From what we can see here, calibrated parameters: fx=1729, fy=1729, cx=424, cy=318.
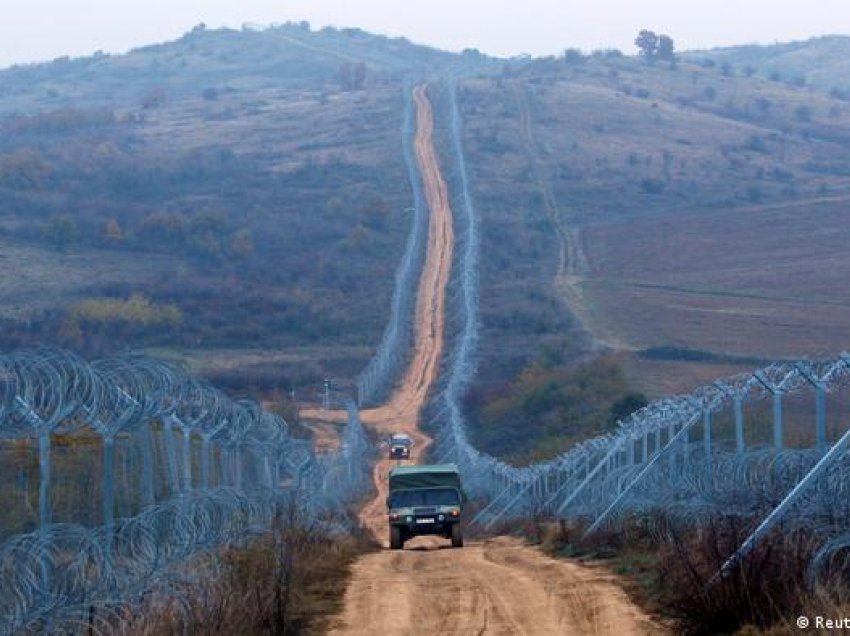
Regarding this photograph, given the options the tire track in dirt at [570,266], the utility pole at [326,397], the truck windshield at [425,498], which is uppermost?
the truck windshield at [425,498]

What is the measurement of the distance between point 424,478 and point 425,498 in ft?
3.42

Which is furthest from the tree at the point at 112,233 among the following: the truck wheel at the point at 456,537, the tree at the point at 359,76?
the tree at the point at 359,76

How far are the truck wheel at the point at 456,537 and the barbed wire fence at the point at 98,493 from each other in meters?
8.74

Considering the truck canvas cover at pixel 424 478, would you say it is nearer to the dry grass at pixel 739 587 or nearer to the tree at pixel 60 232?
the dry grass at pixel 739 587

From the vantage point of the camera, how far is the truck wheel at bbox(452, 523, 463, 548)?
1265 inches

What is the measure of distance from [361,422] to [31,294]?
17.9 metres

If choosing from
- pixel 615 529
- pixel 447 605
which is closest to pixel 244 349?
pixel 615 529

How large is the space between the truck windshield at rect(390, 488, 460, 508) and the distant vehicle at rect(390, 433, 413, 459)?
2165 centimetres

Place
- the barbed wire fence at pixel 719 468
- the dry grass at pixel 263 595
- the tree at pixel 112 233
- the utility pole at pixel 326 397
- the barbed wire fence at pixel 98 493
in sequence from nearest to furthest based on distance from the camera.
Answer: the barbed wire fence at pixel 98 493 < the dry grass at pixel 263 595 < the barbed wire fence at pixel 719 468 < the utility pole at pixel 326 397 < the tree at pixel 112 233

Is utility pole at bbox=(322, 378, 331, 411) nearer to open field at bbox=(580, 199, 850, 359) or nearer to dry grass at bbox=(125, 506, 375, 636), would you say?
open field at bbox=(580, 199, 850, 359)

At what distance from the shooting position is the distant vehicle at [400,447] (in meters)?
55.7

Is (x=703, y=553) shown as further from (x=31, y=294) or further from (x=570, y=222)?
(x=570, y=222)

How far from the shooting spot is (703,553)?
1465cm

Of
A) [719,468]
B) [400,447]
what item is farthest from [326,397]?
[719,468]
